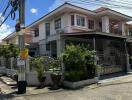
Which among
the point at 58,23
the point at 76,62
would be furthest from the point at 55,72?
the point at 58,23

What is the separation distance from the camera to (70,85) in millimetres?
15188

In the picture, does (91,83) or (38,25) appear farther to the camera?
(38,25)

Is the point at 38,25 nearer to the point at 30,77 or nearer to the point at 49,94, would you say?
the point at 30,77

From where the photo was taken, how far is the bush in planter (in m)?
15.6

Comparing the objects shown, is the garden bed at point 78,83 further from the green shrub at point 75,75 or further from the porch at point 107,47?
the porch at point 107,47

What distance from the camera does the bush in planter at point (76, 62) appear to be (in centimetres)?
1559

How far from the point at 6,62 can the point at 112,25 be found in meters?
13.4

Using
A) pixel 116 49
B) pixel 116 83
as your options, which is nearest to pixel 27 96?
pixel 116 83

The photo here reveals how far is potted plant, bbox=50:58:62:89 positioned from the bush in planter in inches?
24.7

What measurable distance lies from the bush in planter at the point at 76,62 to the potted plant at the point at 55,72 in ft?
2.06

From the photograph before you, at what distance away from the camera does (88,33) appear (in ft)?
61.2

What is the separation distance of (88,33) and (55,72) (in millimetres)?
4587

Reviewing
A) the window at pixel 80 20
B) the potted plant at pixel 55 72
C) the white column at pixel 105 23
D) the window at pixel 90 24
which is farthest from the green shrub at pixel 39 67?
the white column at pixel 105 23

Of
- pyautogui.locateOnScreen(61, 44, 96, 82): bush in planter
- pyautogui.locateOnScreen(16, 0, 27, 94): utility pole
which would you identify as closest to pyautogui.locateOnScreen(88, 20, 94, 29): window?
pyautogui.locateOnScreen(61, 44, 96, 82): bush in planter
